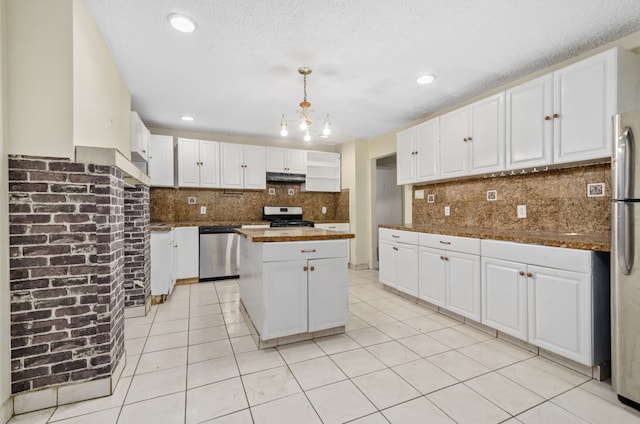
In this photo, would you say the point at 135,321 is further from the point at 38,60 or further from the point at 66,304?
the point at 38,60

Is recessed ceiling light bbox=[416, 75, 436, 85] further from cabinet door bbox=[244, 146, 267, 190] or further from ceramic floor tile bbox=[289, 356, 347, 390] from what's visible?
cabinet door bbox=[244, 146, 267, 190]

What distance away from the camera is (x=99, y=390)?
177 centimetres

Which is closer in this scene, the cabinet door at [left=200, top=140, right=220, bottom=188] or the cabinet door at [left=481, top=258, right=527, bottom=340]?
the cabinet door at [left=481, top=258, right=527, bottom=340]

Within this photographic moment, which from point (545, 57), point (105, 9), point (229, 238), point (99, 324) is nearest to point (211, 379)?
point (99, 324)

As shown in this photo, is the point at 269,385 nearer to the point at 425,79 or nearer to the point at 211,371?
the point at 211,371

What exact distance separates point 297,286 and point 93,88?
204cm

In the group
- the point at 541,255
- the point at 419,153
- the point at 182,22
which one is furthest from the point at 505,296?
the point at 182,22

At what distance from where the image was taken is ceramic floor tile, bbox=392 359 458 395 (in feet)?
6.09

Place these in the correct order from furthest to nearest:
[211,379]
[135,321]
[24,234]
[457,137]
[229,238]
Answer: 1. [229,238]
2. [457,137]
3. [135,321]
4. [211,379]
5. [24,234]

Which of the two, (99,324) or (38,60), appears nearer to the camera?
(38,60)

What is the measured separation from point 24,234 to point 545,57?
3957 mm

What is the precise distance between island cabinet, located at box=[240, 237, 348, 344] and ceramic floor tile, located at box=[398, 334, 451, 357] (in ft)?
1.87

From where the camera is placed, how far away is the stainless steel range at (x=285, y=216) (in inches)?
208

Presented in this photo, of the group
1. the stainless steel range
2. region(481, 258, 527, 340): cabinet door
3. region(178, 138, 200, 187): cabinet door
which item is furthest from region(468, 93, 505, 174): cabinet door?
region(178, 138, 200, 187): cabinet door
